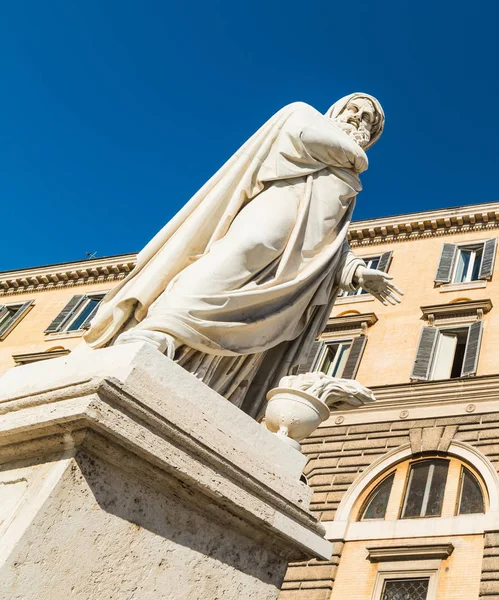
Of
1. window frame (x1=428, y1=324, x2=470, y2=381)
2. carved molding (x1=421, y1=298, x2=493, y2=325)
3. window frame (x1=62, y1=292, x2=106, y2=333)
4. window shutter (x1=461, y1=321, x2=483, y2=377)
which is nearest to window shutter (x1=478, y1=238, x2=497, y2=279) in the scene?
carved molding (x1=421, y1=298, x2=493, y2=325)

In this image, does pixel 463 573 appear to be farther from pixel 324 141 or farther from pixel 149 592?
pixel 149 592

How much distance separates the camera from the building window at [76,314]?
80.4 feet

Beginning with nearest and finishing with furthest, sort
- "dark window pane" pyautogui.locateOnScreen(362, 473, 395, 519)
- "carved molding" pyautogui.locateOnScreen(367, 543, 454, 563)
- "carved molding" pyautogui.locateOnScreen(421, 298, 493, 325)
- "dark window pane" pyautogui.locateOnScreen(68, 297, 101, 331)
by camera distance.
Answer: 1. "carved molding" pyautogui.locateOnScreen(367, 543, 454, 563)
2. "dark window pane" pyautogui.locateOnScreen(362, 473, 395, 519)
3. "carved molding" pyautogui.locateOnScreen(421, 298, 493, 325)
4. "dark window pane" pyautogui.locateOnScreen(68, 297, 101, 331)

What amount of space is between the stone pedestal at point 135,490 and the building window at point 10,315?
947 inches

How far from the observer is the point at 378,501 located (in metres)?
14.6

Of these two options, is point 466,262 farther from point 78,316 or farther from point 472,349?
point 78,316

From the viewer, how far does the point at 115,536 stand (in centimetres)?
231

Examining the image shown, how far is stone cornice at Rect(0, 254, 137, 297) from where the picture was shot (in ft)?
85.1

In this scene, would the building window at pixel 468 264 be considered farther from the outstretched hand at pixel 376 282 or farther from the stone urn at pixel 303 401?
the stone urn at pixel 303 401

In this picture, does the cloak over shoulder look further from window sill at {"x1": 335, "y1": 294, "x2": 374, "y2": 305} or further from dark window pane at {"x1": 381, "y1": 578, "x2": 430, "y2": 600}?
window sill at {"x1": 335, "y1": 294, "x2": 374, "y2": 305}

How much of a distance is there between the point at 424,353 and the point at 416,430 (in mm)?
2260

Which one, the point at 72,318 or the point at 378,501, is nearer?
the point at 378,501


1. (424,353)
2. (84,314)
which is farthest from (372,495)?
(84,314)

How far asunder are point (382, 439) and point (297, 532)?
13.2 m
